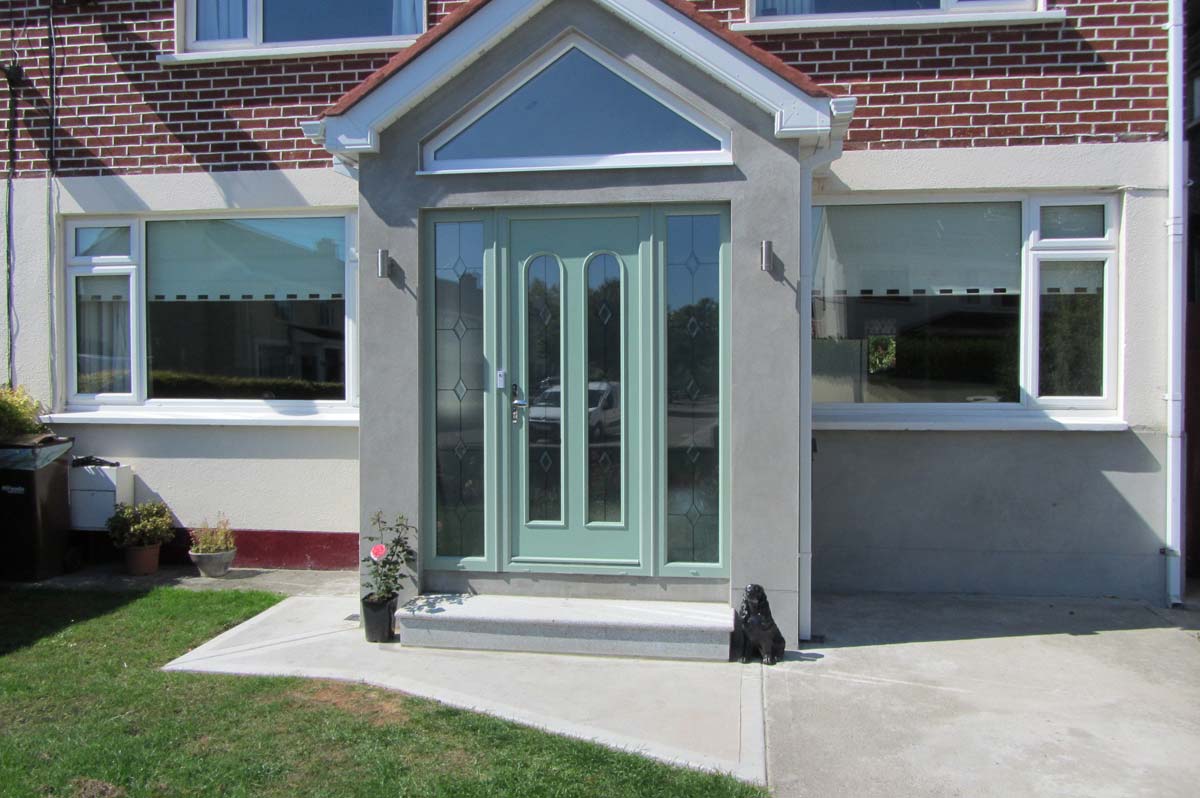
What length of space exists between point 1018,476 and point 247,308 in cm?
623

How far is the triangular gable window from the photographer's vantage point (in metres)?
5.57

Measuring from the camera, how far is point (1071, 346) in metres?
6.92

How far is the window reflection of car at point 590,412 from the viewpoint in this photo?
5762 mm

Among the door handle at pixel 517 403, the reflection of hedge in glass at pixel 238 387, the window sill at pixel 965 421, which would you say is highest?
the reflection of hedge in glass at pixel 238 387

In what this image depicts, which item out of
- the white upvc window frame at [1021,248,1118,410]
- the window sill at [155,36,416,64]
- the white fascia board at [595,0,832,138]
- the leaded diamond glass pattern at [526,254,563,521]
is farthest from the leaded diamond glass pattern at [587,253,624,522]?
the white upvc window frame at [1021,248,1118,410]

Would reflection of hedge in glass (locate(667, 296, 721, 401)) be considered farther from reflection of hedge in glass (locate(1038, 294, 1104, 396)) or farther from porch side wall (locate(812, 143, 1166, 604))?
reflection of hedge in glass (locate(1038, 294, 1104, 396))

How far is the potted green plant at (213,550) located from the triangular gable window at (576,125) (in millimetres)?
3541

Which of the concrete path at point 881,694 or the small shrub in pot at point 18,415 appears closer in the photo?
the concrete path at point 881,694

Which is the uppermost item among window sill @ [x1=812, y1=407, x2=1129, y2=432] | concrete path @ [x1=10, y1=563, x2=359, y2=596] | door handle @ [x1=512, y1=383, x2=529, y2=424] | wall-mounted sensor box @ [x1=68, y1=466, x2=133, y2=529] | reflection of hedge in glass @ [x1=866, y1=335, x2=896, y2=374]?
reflection of hedge in glass @ [x1=866, y1=335, x2=896, y2=374]

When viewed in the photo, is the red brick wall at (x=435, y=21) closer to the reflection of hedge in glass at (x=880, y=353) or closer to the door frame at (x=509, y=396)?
the reflection of hedge in glass at (x=880, y=353)

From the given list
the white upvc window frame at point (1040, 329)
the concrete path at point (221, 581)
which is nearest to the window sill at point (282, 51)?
the concrete path at point (221, 581)

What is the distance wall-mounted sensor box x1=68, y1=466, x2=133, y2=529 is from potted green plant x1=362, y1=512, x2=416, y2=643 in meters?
3.02

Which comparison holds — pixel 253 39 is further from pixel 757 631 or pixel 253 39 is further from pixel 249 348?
pixel 757 631

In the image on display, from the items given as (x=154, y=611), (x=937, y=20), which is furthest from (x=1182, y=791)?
(x=154, y=611)
